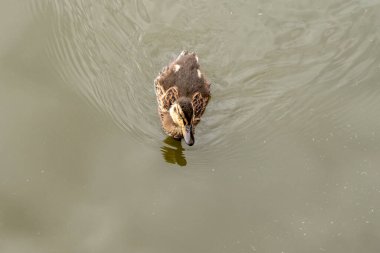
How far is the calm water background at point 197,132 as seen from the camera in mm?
6500

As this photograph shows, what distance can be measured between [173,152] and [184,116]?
18.0 inches

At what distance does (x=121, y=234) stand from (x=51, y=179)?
96 centimetres

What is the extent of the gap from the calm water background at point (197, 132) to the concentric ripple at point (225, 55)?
0.05 ft

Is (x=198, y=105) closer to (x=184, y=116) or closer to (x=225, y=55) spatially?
(x=184, y=116)

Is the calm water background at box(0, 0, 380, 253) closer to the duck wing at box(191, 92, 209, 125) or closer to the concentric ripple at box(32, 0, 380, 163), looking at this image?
the concentric ripple at box(32, 0, 380, 163)

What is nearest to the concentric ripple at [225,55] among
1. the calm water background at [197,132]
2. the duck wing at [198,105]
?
the calm water background at [197,132]

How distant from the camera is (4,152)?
6.94 meters

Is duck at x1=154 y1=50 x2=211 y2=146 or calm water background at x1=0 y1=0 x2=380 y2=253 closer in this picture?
calm water background at x1=0 y1=0 x2=380 y2=253

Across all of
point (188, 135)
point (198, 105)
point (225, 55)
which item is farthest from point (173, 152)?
point (225, 55)

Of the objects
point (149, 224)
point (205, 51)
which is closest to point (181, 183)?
point (149, 224)

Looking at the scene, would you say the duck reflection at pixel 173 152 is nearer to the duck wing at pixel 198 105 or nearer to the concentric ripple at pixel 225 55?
the concentric ripple at pixel 225 55

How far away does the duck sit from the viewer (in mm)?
7113

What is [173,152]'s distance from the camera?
280 inches

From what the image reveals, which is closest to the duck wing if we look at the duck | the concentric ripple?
the duck
